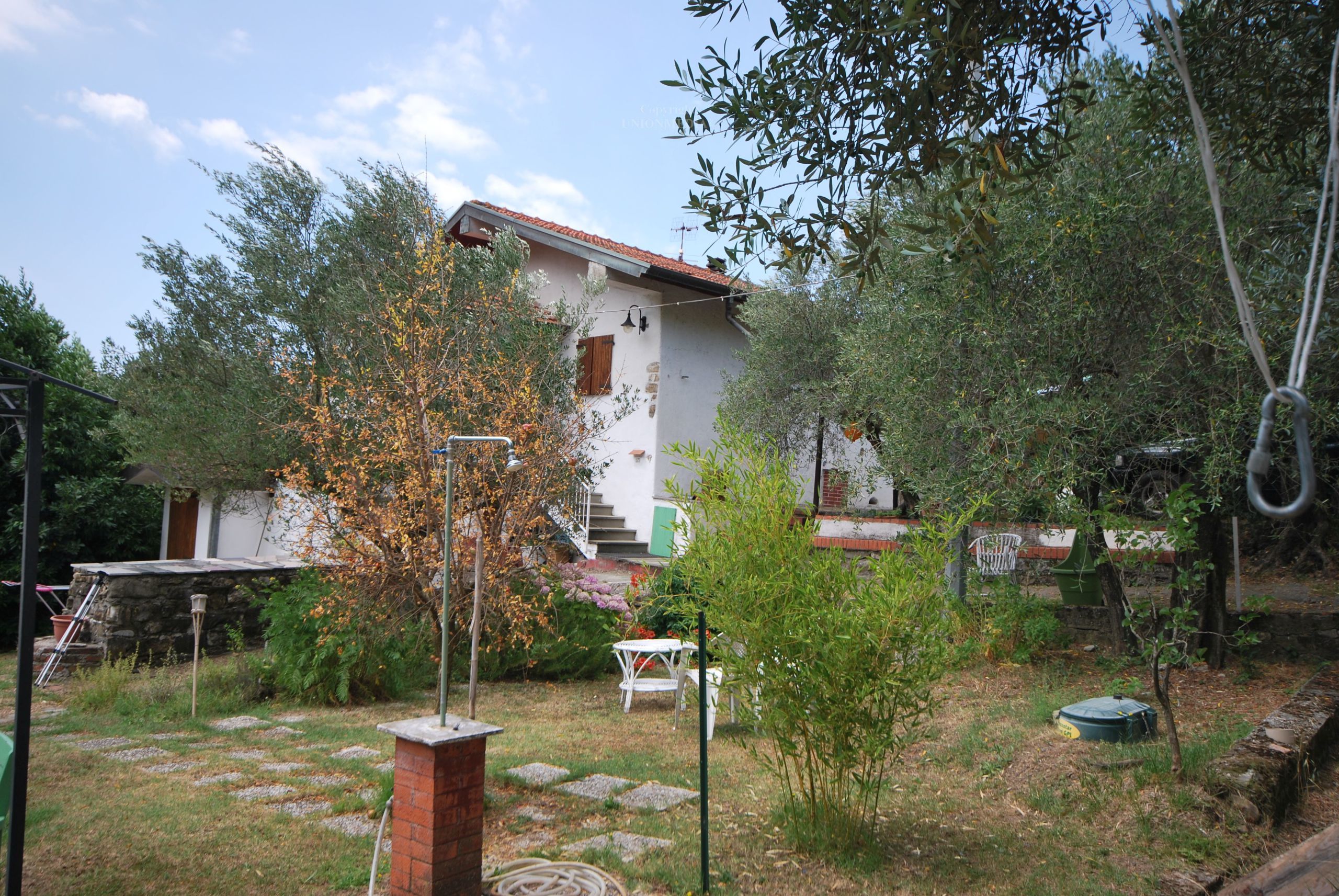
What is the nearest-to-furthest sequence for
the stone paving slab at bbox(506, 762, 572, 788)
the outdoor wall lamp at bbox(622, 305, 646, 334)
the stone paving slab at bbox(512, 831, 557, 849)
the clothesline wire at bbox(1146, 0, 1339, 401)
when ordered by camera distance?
the clothesline wire at bbox(1146, 0, 1339, 401), the stone paving slab at bbox(512, 831, 557, 849), the stone paving slab at bbox(506, 762, 572, 788), the outdoor wall lamp at bbox(622, 305, 646, 334)

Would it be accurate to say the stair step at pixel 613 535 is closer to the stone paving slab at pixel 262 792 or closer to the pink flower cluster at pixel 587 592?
the pink flower cluster at pixel 587 592

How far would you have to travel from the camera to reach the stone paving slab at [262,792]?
16.4 feet

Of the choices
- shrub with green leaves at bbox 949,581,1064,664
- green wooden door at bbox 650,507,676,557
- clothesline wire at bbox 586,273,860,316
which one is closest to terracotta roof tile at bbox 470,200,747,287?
clothesline wire at bbox 586,273,860,316

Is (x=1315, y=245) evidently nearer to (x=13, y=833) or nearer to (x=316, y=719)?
(x=13, y=833)

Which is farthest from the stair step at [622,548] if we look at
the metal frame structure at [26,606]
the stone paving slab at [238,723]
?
the metal frame structure at [26,606]

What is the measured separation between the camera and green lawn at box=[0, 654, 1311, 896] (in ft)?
12.9

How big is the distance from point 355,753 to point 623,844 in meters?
2.49

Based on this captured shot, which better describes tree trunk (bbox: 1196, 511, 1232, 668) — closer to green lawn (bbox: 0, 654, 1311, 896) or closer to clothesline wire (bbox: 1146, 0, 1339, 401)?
green lawn (bbox: 0, 654, 1311, 896)

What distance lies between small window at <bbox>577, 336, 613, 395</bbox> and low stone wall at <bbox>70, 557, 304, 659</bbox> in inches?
250

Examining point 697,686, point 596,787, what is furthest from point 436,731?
point 697,686

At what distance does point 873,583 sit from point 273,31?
6.55 metres

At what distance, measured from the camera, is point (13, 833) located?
3.26 meters

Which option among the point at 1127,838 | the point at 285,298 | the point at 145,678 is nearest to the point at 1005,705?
the point at 1127,838

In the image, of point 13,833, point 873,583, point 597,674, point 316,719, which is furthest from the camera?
point 597,674
